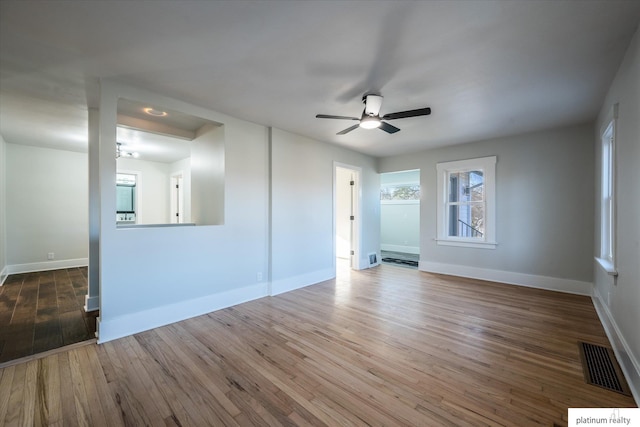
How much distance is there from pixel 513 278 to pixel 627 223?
2.93 m

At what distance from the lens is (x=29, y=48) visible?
2.21 meters

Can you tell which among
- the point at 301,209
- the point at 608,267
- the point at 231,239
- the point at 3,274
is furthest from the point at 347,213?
the point at 3,274

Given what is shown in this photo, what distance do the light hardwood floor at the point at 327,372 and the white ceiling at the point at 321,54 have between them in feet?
8.52

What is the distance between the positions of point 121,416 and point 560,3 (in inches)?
150

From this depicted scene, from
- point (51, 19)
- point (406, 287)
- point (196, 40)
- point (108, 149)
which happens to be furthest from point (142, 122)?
point (406, 287)

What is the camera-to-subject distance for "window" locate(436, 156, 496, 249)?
5.02 m

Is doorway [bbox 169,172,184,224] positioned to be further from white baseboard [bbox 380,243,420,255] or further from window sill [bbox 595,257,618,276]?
window sill [bbox 595,257,618,276]

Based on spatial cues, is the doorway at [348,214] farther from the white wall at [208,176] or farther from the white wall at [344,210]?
the white wall at [208,176]

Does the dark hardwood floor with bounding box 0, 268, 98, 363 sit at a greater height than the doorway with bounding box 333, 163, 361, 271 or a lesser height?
lesser

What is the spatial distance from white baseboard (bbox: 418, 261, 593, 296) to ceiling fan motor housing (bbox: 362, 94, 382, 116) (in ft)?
12.8

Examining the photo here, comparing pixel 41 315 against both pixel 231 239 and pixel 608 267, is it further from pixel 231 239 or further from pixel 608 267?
pixel 608 267

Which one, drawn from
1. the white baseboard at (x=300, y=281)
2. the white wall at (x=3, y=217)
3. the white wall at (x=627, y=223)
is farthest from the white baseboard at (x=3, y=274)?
the white wall at (x=627, y=223)

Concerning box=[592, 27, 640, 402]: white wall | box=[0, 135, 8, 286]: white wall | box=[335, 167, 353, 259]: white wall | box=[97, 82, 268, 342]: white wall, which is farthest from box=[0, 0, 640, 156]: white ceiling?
box=[335, 167, 353, 259]: white wall

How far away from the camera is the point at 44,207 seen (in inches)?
223
